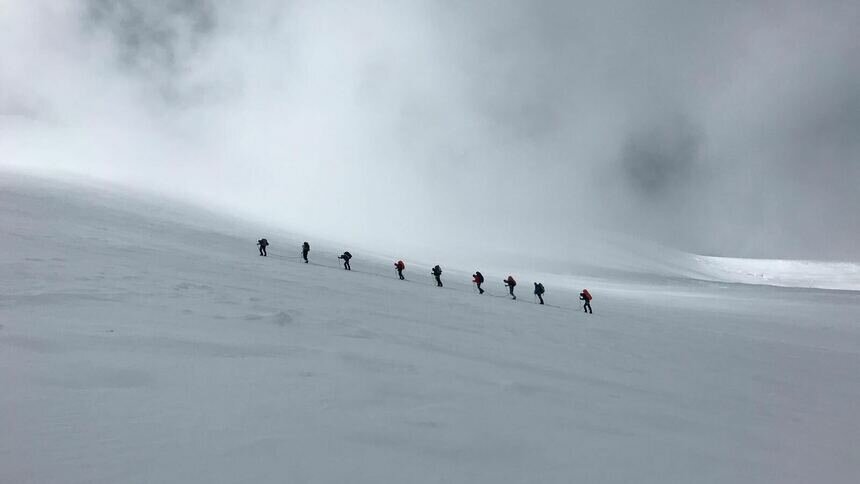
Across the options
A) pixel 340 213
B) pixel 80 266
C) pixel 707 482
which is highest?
pixel 340 213

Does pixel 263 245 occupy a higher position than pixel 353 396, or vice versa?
pixel 263 245

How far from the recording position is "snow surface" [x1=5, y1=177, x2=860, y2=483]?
3074mm

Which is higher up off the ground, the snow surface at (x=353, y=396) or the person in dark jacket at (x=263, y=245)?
the person in dark jacket at (x=263, y=245)

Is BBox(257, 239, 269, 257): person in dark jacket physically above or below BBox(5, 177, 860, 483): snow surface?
above

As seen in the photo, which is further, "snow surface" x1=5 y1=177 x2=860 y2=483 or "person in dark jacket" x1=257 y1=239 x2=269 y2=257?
"person in dark jacket" x1=257 y1=239 x2=269 y2=257

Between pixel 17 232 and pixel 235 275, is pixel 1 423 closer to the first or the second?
pixel 235 275

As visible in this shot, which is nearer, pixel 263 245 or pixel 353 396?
pixel 353 396

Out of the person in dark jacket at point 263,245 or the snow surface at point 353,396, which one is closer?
the snow surface at point 353,396

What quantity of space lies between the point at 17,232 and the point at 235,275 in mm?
6594

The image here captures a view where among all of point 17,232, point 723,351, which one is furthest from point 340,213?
point 723,351

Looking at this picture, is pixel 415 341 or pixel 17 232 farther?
pixel 17 232

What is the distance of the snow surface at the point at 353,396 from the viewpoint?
307 cm

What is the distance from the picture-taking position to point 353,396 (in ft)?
14.3

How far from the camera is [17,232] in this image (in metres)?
13.1
